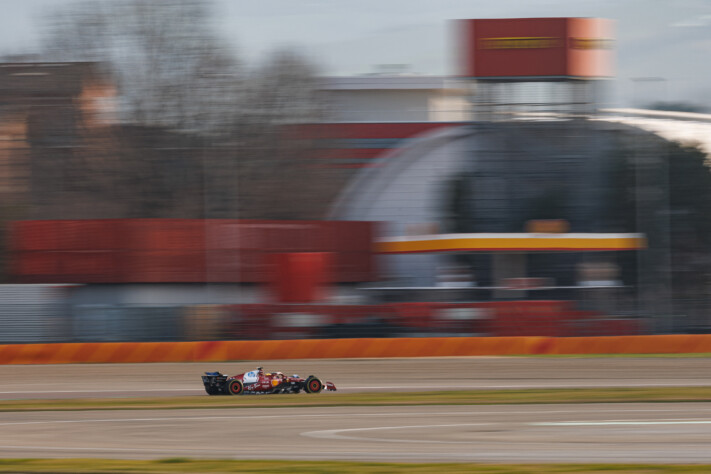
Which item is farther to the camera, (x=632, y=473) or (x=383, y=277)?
(x=383, y=277)

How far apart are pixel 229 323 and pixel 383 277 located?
1184 centimetres

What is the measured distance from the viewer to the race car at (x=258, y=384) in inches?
505

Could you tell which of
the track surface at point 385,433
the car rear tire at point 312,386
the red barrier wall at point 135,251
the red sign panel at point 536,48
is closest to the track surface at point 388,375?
the car rear tire at point 312,386

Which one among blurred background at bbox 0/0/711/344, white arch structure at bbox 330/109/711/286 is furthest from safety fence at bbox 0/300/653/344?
white arch structure at bbox 330/109/711/286

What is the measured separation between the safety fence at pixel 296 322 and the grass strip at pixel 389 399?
7.19m

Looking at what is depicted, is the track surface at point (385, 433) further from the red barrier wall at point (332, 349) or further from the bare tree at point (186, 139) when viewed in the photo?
the bare tree at point (186, 139)

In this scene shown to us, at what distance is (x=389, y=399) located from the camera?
12.7 m

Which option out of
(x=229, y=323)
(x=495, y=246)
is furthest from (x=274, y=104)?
(x=229, y=323)

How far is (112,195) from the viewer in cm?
3584

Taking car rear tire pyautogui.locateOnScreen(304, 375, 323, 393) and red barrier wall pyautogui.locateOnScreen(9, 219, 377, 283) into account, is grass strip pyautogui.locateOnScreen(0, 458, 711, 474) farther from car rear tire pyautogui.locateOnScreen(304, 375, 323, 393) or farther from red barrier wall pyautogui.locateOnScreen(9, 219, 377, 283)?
red barrier wall pyautogui.locateOnScreen(9, 219, 377, 283)

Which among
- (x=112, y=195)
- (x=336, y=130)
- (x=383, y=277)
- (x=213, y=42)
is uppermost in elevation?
(x=213, y=42)

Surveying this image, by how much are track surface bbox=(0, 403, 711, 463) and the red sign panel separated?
21.9 metres

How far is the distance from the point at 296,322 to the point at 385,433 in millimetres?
11710

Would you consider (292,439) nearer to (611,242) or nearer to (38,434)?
(38,434)
